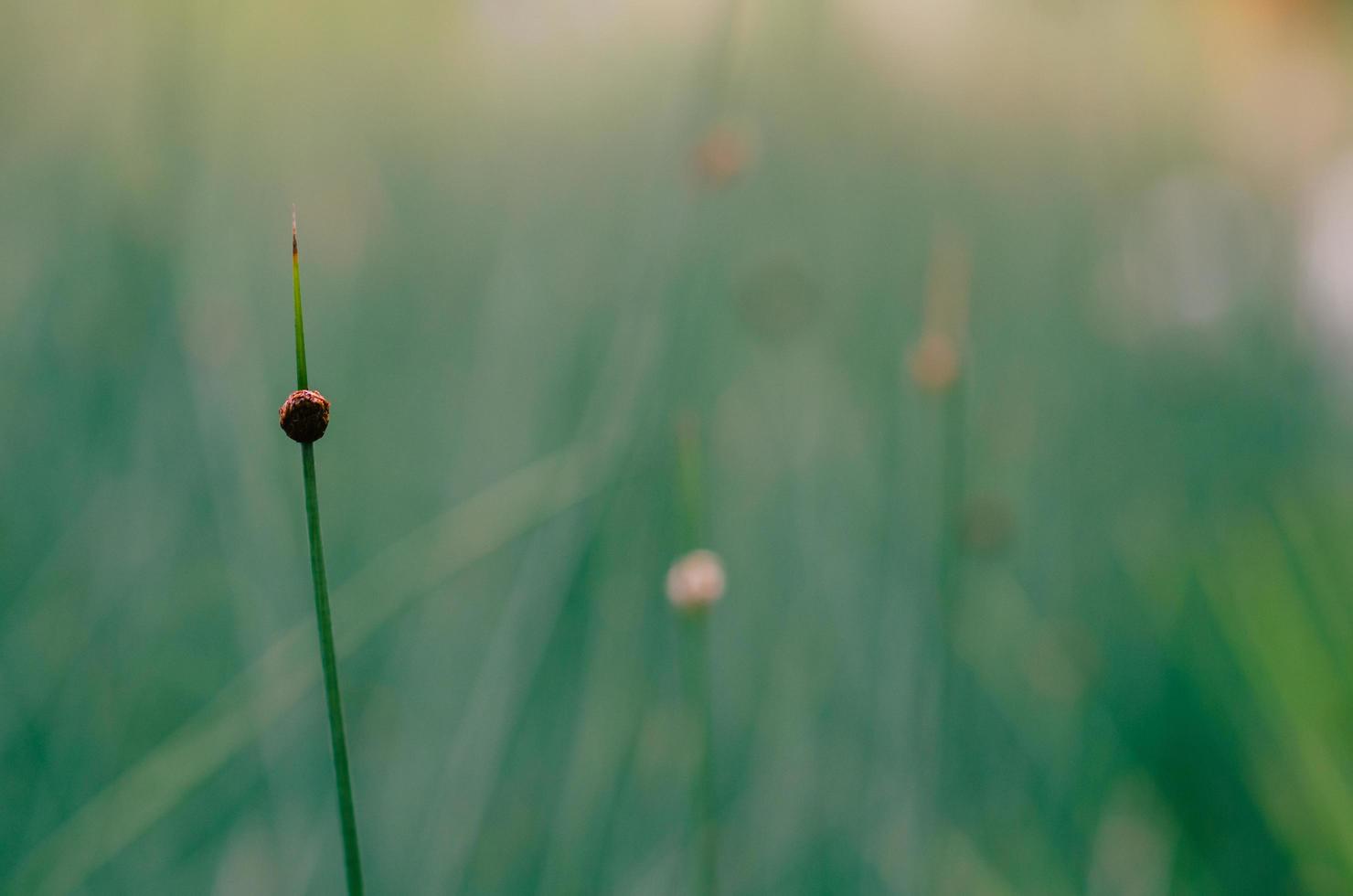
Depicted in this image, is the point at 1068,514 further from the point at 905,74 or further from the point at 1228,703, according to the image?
the point at 905,74

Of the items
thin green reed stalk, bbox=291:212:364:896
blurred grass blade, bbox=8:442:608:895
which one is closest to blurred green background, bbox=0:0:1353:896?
blurred grass blade, bbox=8:442:608:895

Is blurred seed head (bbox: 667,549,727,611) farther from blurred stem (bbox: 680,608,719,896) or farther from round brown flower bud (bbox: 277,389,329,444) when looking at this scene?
round brown flower bud (bbox: 277,389,329,444)

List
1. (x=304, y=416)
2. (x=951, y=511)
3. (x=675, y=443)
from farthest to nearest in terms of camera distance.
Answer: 1. (x=675, y=443)
2. (x=951, y=511)
3. (x=304, y=416)

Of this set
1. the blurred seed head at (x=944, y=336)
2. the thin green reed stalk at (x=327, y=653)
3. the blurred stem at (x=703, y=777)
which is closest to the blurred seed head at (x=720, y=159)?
the blurred seed head at (x=944, y=336)

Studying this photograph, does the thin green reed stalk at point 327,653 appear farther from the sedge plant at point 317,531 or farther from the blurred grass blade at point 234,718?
the blurred grass blade at point 234,718

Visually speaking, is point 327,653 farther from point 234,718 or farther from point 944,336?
point 944,336

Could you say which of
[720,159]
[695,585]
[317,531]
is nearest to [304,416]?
[317,531]
